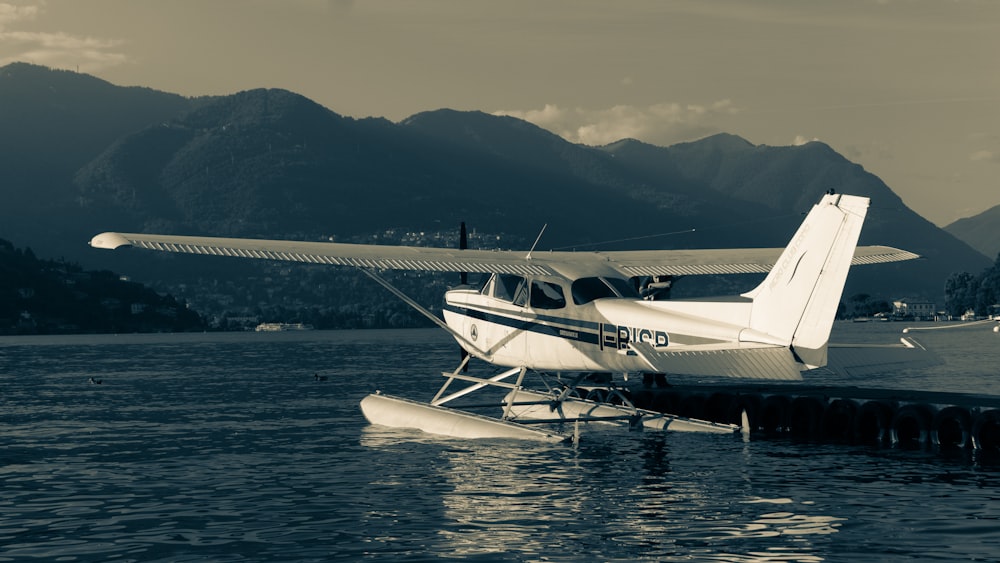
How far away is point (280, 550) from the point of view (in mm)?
12547

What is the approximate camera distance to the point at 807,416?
941 inches

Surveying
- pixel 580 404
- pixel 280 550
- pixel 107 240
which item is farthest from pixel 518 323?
pixel 280 550

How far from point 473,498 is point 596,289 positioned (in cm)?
587

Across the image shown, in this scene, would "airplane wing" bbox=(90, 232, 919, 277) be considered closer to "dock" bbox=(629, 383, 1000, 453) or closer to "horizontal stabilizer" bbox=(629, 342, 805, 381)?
"dock" bbox=(629, 383, 1000, 453)

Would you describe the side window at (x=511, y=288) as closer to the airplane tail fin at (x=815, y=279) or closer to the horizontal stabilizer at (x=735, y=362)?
the horizontal stabilizer at (x=735, y=362)

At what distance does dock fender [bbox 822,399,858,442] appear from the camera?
75.2 feet

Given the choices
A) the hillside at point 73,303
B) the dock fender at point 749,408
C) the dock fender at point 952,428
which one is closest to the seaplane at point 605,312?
the dock fender at point 749,408

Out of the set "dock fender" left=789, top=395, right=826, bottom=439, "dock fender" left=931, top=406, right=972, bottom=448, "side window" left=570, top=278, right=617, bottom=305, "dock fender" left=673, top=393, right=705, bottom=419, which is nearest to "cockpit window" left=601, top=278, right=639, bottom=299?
"side window" left=570, top=278, right=617, bottom=305

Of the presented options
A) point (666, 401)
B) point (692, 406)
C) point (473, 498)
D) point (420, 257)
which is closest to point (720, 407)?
point (692, 406)

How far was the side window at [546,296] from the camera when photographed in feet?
67.5

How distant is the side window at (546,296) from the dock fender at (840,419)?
22.0 ft

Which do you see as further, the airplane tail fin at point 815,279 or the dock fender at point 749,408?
the dock fender at point 749,408

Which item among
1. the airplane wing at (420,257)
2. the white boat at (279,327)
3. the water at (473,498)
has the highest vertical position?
the airplane wing at (420,257)

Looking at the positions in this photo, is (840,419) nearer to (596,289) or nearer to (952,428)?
(952,428)
